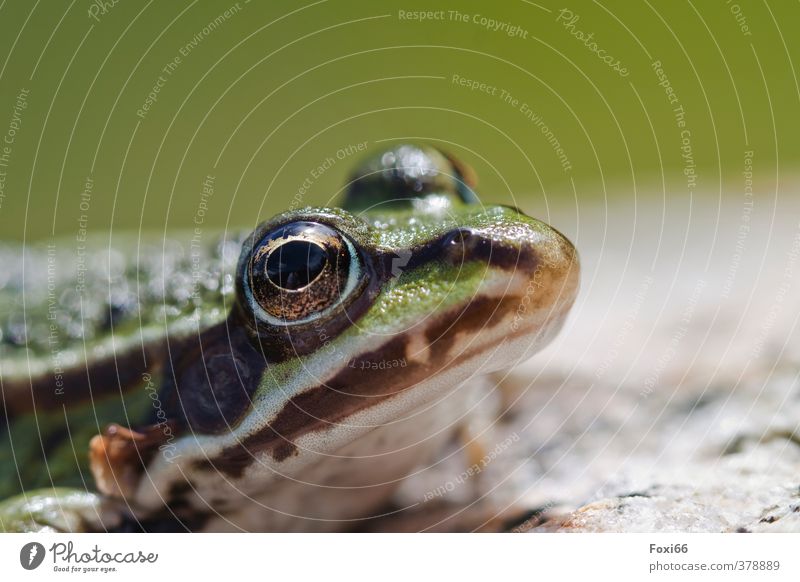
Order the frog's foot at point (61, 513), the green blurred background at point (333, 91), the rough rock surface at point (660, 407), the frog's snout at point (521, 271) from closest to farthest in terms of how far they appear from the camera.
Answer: the frog's snout at point (521, 271), the rough rock surface at point (660, 407), the frog's foot at point (61, 513), the green blurred background at point (333, 91)

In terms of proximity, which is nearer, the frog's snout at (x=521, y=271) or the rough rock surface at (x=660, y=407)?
the frog's snout at (x=521, y=271)

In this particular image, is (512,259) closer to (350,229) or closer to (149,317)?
(350,229)

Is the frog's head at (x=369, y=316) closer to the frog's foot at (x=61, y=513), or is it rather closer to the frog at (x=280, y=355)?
the frog at (x=280, y=355)

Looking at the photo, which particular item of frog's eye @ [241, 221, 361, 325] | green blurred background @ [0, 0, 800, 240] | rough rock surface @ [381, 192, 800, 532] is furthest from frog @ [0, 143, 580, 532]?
green blurred background @ [0, 0, 800, 240]

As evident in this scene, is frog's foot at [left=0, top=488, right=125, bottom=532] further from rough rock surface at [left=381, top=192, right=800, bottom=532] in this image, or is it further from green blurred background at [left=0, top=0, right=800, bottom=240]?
green blurred background at [left=0, top=0, right=800, bottom=240]

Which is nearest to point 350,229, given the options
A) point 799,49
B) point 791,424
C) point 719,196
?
point 791,424

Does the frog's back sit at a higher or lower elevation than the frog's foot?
higher

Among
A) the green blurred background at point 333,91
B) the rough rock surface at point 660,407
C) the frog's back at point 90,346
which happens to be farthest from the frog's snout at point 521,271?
the green blurred background at point 333,91
